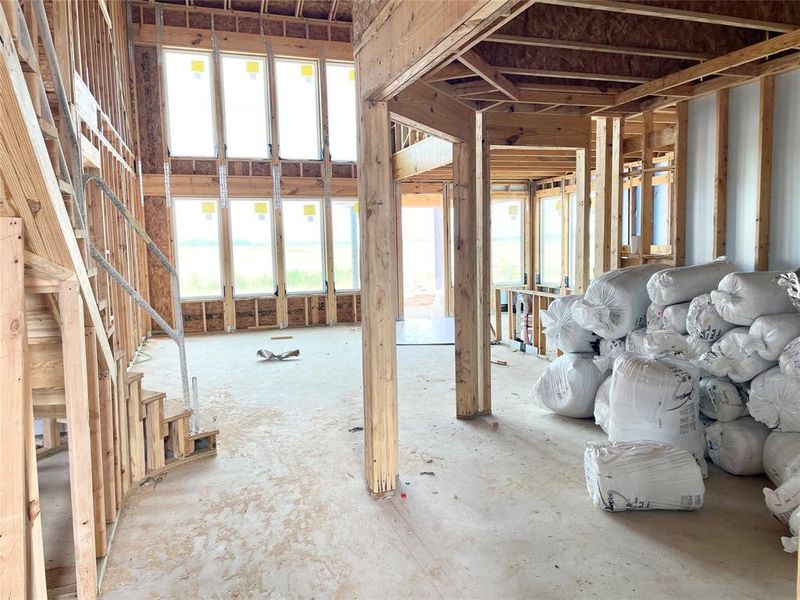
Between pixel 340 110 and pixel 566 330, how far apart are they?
732 cm

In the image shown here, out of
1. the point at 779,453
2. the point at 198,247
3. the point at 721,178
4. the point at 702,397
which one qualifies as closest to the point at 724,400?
the point at 702,397

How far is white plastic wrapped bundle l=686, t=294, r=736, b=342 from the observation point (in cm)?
364

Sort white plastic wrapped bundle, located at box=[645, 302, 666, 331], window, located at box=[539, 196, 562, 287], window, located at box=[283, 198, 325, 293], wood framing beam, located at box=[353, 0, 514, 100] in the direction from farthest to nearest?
window, located at box=[539, 196, 562, 287]
window, located at box=[283, 198, 325, 293]
white plastic wrapped bundle, located at box=[645, 302, 666, 331]
wood framing beam, located at box=[353, 0, 514, 100]

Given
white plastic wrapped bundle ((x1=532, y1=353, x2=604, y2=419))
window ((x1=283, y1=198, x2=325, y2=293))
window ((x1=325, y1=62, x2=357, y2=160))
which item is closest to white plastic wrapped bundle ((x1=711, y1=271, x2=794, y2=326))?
white plastic wrapped bundle ((x1=532, y1=353, x2=604, y2=419))

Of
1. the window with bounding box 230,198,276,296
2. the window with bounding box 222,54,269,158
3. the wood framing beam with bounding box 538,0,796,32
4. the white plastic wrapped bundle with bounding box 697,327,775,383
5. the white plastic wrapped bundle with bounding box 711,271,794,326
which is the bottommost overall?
the white plastic wrapped bundle with bounding box 697,327,775,383

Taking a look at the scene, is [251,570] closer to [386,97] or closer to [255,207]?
[386,97]

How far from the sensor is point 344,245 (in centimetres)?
1064

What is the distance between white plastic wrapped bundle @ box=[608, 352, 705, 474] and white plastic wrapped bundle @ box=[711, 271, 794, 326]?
1.52 feet

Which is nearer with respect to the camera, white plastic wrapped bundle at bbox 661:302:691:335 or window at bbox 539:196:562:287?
white plastic wrapped bundle at bbox 661:302:691:335

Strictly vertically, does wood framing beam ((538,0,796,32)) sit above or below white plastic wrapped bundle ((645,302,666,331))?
above

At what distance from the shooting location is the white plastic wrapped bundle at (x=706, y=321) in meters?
3.64

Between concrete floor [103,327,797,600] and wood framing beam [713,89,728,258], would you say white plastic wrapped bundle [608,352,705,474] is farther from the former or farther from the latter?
wood framing beam [713,89,728,258]

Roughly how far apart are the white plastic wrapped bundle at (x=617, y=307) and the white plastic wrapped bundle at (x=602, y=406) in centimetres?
45

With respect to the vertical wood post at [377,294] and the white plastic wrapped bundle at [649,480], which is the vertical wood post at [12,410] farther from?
the white plastic wrapped bundle at [649,480]
